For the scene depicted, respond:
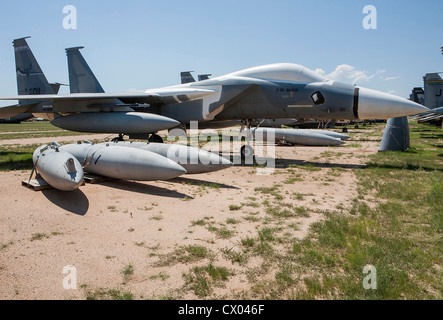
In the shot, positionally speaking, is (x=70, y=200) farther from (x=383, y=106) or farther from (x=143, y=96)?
(x=383, y=106)

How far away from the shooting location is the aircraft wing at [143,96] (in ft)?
41.3

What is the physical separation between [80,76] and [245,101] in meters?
9.51

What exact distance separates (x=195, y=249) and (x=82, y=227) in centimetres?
224

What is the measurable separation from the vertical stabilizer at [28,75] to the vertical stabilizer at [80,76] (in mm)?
1349

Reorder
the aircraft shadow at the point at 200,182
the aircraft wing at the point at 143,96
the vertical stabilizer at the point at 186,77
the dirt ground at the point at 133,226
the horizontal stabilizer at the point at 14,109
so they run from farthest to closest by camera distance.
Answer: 1. the vertical stabilizer at the point at 186,77
2. the horizontal stabilizer at the point at 14,109
3. the aircraft wing at the point at 143,96
4. the aircraft shadow at the point at 200,182
5. the dirt ground at the point at 133,226

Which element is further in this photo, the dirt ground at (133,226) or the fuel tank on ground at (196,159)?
the fuel tank on ground at (196,159)

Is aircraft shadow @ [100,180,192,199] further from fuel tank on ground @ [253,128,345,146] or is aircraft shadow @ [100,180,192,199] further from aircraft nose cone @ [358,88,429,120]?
fuel tank on ground @ [253,128,345,146]

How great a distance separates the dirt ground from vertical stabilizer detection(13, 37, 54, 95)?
7951 mm

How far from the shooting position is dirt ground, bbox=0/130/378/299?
146 inches

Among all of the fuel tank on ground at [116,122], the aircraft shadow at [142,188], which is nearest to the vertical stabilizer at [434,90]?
the fuel tank on ground at [116,122]

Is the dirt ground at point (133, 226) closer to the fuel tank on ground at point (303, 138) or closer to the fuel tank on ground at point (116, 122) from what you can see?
the fuel tank on ground at point (116, 122)

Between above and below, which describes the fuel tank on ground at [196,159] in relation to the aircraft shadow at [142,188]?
above
